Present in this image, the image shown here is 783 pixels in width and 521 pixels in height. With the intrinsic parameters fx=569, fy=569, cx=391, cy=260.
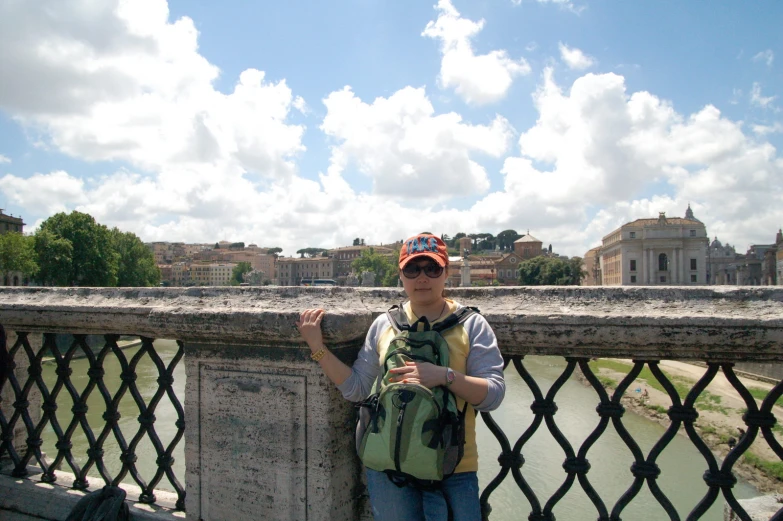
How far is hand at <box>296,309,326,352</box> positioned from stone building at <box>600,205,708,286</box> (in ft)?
256

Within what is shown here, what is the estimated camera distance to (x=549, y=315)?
1.83 meters

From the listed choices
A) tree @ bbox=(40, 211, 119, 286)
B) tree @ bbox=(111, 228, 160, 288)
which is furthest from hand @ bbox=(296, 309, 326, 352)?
tree @ bbox=(111, 228, 160, 288)

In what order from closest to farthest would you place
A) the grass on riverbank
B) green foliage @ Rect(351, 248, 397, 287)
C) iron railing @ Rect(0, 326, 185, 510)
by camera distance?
1. iron railing @ Rect(0, 326, 185, 510)
2. the grass on riverbank
3. green foliage @ Rect(351, 248, 397, 287)

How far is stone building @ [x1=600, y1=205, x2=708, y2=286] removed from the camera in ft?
241

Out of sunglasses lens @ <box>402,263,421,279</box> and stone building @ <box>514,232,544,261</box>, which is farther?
stone building @ <box>514,232,544,261</box>

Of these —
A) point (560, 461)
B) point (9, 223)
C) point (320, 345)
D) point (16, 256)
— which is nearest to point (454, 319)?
point (320, 345)

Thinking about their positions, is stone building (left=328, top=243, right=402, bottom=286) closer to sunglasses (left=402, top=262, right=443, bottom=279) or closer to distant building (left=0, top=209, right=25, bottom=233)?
distant building (left=0, top=209, right=25, bottom=233)

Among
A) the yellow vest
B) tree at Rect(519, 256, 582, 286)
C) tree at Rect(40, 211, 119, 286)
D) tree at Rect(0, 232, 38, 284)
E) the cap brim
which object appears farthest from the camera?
tree at Rect(519, 256, 582, 286)

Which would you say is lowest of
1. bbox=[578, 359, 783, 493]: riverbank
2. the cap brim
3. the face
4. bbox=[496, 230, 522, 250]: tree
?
bbox=[578, 359, 783, 493]: riverbank

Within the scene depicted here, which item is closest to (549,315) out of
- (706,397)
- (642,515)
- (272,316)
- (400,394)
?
(400,394)

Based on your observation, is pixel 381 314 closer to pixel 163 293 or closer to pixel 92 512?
pixel 163 293

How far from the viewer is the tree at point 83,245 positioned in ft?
132

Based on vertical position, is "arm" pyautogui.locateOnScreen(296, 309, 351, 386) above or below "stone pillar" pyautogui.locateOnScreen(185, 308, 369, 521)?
above

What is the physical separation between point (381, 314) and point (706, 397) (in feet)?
83.9
